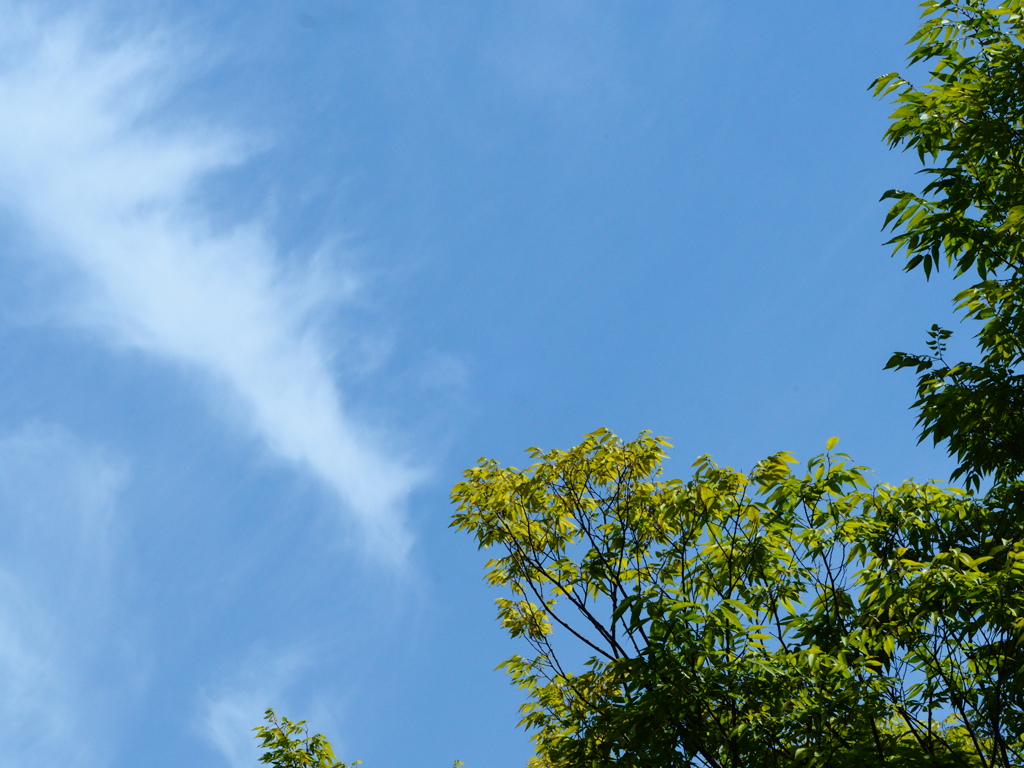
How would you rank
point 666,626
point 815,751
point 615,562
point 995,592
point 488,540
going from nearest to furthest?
point 995,592 < point 815,751 < point 666,626 < point 615,562 < point 488,540

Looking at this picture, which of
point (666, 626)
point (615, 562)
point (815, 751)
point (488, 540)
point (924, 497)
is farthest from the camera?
point (488, 540)

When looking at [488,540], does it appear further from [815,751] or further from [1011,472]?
[1011,472]

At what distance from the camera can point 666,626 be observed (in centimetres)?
711

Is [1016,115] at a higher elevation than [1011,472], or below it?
higher

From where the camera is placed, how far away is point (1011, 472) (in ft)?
26.3

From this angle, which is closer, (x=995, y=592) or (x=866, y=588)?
(x=995, y=592)

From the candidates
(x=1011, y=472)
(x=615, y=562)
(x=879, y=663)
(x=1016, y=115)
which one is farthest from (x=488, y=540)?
(x=1016, y=115)

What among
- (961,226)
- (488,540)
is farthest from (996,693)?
(488,540)

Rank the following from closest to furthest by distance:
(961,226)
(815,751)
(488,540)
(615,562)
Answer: (815,751), (961,226), (615,562), (488,540)

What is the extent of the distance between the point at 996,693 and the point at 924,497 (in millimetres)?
2540

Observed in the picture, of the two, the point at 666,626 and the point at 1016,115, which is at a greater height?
the point at 1016,115

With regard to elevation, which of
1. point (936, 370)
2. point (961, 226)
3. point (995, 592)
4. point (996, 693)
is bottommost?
point (996, 693)

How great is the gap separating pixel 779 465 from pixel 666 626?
243 centimetres

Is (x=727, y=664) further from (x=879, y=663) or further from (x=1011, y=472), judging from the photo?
(x=1011, y=472)
